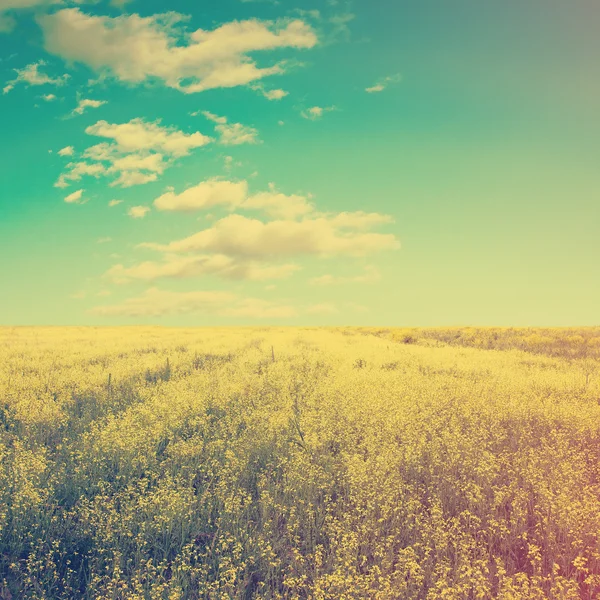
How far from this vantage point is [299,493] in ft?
19.9

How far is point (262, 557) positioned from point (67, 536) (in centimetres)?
221

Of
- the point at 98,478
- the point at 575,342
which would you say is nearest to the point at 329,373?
the point at 98,478

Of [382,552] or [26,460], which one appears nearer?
[382,552]

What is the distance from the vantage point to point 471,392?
11227 millimetres

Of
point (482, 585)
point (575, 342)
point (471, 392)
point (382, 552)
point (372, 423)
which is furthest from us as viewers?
point (575, 342)

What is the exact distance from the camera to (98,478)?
6.55 m

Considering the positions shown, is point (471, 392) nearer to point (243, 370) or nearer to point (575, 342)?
point (243, 370)

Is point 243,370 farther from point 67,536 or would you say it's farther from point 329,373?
point 67,536

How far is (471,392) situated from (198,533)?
26.3ft

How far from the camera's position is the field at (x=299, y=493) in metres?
4.57

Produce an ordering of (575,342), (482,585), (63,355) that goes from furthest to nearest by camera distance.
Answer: (575,342) < (63,355) < (482,585)

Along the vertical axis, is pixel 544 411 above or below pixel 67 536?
above

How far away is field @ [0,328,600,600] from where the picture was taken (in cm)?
457

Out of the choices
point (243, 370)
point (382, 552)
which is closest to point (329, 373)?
point (243, 370)
